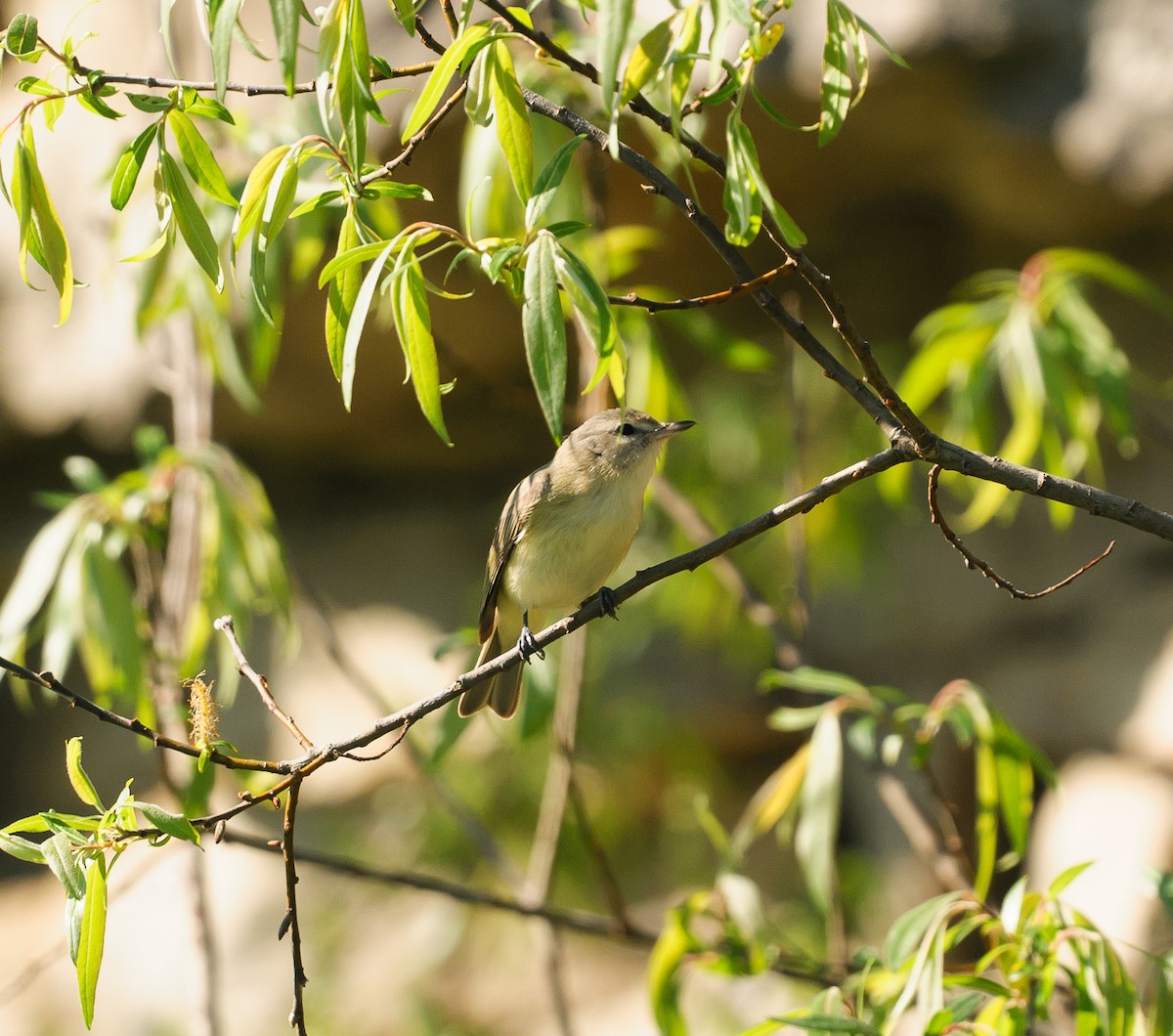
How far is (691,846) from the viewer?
6473 millimetres

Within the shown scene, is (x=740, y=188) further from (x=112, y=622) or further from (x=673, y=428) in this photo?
(x=112, y=622)

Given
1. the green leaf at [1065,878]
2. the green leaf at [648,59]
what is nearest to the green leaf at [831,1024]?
the green leaf at [1065,878]

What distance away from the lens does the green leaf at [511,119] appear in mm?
1240

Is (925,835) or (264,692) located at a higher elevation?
(925,835)

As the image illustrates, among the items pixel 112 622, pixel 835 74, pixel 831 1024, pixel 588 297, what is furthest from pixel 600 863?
pixel 835 74

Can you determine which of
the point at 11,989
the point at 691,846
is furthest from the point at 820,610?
the point at 11,989

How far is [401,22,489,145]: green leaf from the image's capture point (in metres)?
1.22

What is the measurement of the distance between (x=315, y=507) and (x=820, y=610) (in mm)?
3003

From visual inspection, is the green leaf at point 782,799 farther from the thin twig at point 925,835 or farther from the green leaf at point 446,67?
the green leaf at point 446,67

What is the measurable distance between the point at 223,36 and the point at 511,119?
292 millimetres

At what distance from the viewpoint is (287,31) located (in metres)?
1.09

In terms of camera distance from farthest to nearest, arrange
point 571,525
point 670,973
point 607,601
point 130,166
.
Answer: point 571,525 → point 670,973 → point 607,601 → point 130,166

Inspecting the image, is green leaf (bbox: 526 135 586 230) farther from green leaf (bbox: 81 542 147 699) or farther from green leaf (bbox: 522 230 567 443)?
green leaf (bbox: 81 542 147 699)

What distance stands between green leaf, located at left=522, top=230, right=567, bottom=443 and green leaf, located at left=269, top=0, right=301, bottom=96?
276 mm
